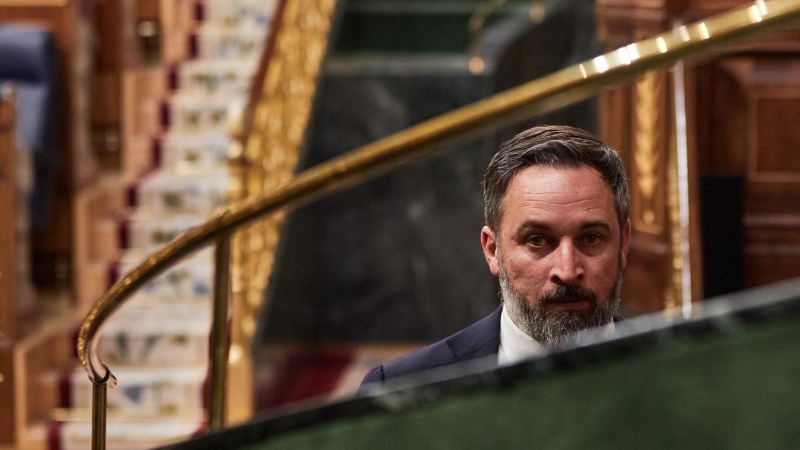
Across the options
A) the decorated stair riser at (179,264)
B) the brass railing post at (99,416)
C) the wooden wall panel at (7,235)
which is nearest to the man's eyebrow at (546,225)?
the brass railing post at (99,416)

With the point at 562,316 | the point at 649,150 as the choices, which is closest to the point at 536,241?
the point at 562,316

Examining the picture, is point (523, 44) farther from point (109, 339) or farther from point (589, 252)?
point (589, 252)

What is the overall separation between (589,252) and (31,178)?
156 inches

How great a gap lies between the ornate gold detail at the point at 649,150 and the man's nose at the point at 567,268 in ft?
6.59

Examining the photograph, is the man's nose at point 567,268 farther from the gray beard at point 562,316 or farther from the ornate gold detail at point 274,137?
the ornate gold detail at point 274,137

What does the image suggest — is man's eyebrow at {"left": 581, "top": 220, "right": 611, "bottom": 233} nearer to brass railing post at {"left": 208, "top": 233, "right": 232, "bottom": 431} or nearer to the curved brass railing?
the curved brass railing

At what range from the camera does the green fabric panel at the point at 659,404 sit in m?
1.10

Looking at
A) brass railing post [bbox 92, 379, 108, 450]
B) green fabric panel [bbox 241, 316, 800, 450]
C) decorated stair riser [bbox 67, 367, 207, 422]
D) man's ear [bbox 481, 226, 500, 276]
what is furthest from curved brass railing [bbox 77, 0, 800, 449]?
decorated stair riser [bbox 67, 367, 207, 422]

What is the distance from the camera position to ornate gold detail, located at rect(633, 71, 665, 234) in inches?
140

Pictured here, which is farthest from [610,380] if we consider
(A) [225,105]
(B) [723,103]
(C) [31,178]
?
(A) [225,105]

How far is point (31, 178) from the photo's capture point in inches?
197

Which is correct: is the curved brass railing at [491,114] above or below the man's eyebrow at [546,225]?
above

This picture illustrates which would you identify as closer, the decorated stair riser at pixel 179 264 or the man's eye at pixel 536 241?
the man's eye at pixel 536 241

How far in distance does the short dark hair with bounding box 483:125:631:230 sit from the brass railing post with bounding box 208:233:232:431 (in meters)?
0.65
